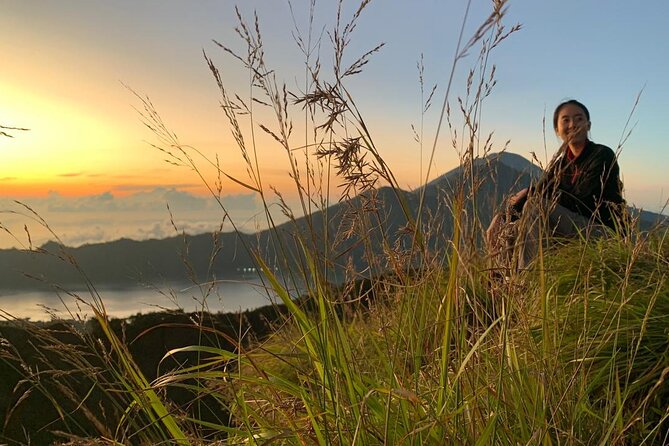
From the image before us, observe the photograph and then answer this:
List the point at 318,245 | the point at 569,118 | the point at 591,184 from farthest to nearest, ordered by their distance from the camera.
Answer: the point at 569,118 → the point at 591,184 → the point at 318,245

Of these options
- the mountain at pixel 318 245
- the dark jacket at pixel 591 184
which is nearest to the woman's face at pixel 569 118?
the dark jacket at pixel 591 184

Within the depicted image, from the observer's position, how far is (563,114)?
513 centimetres

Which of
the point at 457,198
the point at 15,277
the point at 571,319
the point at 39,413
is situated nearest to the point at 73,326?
the point at 15,277

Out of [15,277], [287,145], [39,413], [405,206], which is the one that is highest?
[287,145]

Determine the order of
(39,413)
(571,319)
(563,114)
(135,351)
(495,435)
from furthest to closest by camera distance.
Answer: (135,351) → (39,413) → (563,114) → (571,319) → (495,435)

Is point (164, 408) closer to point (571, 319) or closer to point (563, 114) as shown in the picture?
point (571, 319)

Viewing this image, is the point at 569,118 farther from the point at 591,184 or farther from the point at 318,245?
the point at 318,245

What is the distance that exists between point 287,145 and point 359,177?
0.21m

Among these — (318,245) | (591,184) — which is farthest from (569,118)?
(318,245)

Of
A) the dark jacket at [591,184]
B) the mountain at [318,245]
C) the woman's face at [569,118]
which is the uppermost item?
the woman's face at [569,118]

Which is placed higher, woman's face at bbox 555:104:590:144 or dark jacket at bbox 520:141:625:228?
woman's face at bbox 555:104:590:144

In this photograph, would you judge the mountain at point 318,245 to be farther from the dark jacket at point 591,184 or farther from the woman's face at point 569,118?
the woman's face at point 569,118

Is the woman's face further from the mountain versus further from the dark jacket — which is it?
the mountain

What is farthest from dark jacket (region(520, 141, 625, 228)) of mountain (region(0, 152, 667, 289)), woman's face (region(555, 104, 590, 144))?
mountain (region(0, 152, 667, 289))
